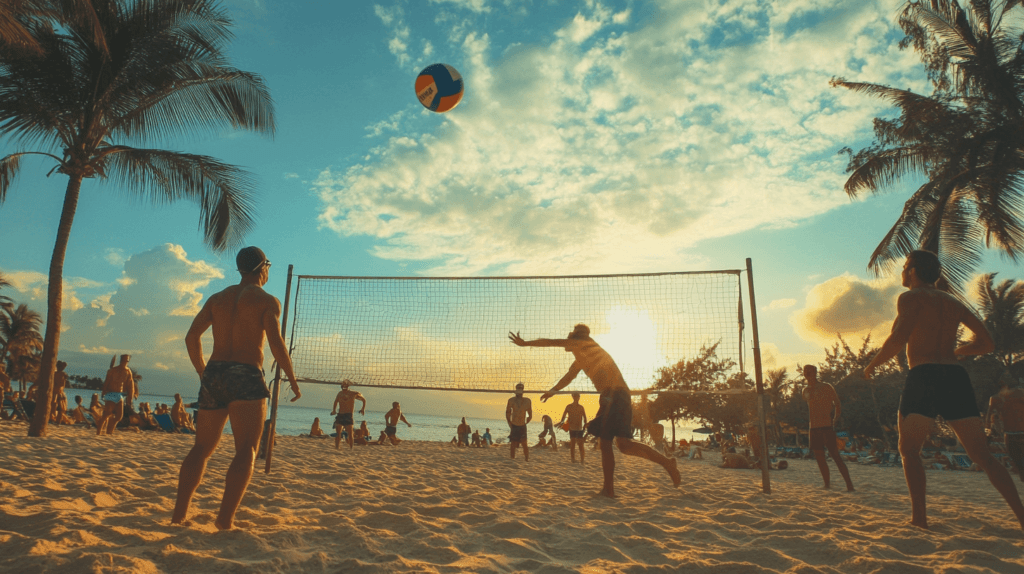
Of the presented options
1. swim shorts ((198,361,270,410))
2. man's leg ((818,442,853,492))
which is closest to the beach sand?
man's leg ((818,442,853,492))

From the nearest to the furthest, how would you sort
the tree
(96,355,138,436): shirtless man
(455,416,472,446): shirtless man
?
(96,355,138,436): shirtless man
(455,416,472,446): shirtless man
the tree

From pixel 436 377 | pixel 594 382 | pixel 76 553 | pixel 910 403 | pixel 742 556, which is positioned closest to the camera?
pixel 76 553

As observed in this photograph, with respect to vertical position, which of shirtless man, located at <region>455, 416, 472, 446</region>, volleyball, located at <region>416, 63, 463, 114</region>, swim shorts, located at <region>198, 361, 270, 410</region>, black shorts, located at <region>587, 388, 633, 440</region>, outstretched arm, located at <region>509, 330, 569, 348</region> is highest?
volleyball, located at <region>416, 63, 463, 114</region>

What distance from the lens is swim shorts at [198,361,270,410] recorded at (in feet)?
9.17

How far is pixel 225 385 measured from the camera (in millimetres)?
2797

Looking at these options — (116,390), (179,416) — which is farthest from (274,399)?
(179,416)

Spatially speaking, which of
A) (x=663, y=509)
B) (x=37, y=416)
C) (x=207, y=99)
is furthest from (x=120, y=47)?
(x=663, y=509)

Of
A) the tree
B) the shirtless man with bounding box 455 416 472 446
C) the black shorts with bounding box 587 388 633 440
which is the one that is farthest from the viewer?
the tree

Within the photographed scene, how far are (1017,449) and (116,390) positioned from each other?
46.1 feet

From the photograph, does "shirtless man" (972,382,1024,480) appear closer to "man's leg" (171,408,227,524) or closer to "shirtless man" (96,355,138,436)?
"man's leg" (171,408,227,524)

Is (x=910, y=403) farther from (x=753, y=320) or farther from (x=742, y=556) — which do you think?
(x=753, y=320)

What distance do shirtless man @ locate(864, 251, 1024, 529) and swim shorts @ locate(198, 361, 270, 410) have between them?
12.1 ft

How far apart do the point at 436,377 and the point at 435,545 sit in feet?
12.9

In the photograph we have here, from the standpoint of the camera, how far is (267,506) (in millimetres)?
3613
